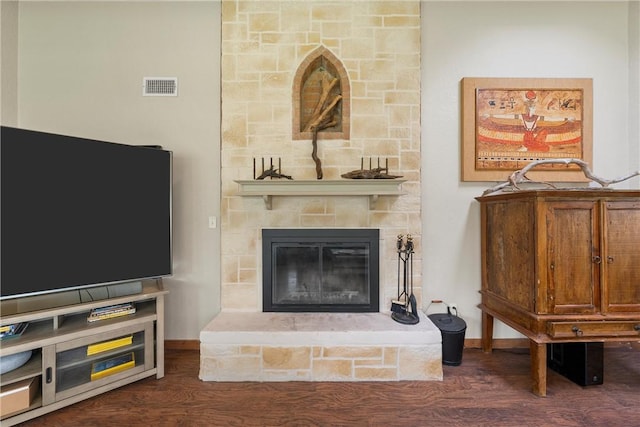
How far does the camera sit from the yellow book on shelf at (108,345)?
1942mm

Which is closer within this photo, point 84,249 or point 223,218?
point 84,249

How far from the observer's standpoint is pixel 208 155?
2.65 meters

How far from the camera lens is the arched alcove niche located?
260 cm

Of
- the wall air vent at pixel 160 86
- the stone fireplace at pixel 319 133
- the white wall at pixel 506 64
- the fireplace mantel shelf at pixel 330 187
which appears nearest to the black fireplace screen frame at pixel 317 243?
the stone fireplace at pixel 319 133

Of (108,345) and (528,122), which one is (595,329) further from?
(108,345)

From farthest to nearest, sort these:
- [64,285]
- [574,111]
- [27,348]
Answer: [574,111] < [64,285] < [27,348]

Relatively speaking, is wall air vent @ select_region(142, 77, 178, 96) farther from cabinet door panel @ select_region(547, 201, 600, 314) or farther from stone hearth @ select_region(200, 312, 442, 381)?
cabinet door panel @ select_region(547, 201, 600, 314)

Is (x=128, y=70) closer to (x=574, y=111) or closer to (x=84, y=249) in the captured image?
(x=84, y=249)

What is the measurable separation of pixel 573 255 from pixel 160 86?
3.52 metres

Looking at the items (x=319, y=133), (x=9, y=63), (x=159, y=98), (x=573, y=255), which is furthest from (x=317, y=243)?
(x=9, y=63)

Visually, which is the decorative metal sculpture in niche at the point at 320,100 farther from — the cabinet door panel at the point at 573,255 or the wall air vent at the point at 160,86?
the cabinet door panel at the point at 573,255

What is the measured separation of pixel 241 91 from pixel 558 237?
8.85 feet

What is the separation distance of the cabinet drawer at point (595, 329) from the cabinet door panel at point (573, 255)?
93mm

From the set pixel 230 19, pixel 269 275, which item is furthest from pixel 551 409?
pixel 230 19
